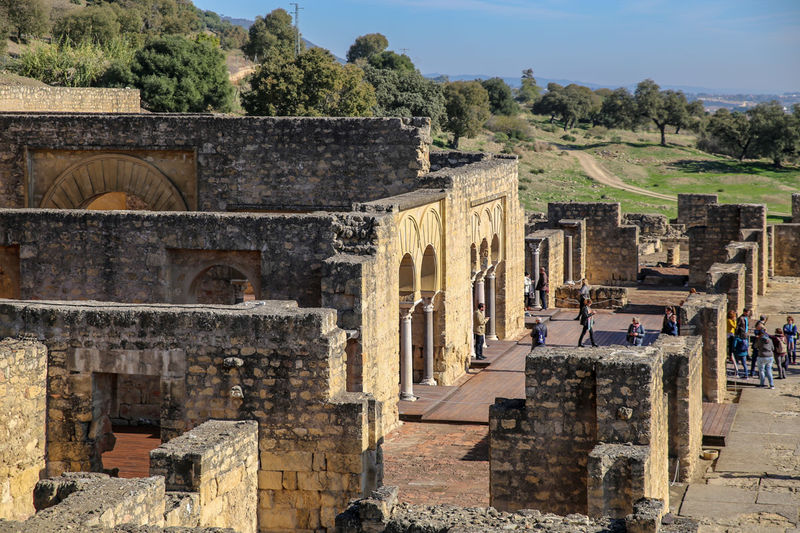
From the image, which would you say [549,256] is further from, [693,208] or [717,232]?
[693,208]

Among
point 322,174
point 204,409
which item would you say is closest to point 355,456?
point 204,409

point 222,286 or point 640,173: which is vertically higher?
point 640,173

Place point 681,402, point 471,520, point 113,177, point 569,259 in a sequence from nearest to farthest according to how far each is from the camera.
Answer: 1. point 471,520
2. point 681,402
3. point 113,177
4. point 569,259

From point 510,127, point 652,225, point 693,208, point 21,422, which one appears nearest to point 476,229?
point 21,422

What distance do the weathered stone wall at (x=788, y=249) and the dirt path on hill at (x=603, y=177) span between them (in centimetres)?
2713

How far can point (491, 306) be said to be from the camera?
26.9 metres

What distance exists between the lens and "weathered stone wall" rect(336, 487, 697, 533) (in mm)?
9406

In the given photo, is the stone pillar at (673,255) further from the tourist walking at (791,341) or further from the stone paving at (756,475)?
the stone paving at (756,475)

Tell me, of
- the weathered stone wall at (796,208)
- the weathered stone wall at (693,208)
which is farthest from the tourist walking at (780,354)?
the weathered stone wall at (693,208)

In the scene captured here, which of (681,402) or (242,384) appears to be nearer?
(242,384)

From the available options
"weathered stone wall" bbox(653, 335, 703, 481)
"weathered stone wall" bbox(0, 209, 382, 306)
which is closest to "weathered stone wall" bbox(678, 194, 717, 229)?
"weathered stone wall" bbox(0, 209, 382, 306)

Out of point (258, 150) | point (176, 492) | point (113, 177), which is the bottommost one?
point (176, 492)

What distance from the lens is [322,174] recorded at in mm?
24828

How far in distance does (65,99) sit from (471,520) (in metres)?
25.8
